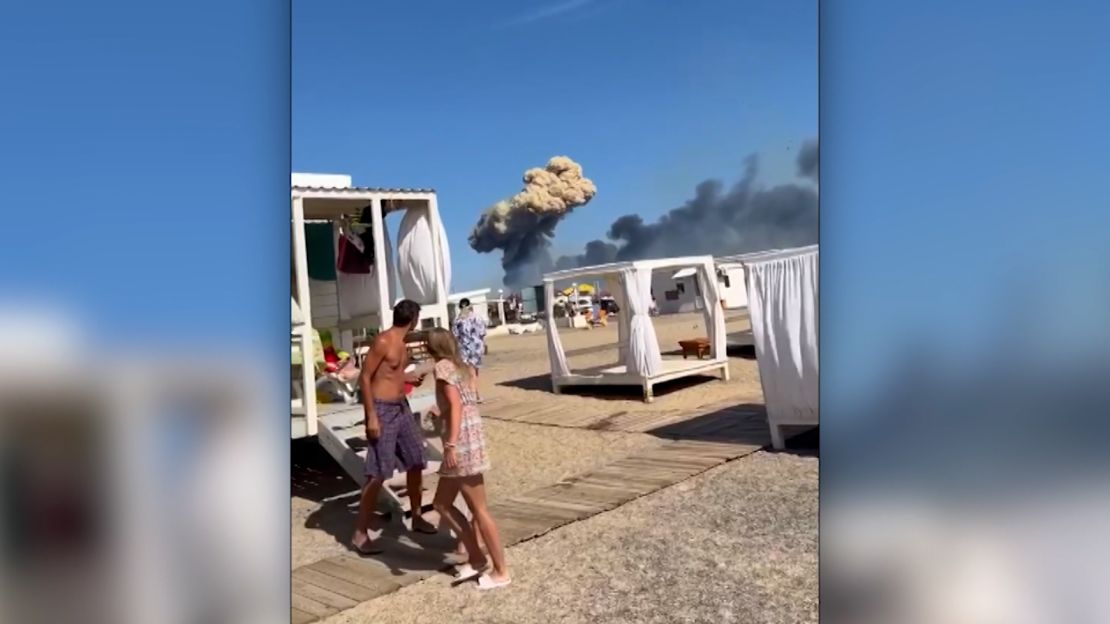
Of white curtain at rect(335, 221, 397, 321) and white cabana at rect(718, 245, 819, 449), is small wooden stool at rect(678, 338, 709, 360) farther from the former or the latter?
white curtain at rect(335, 221, 397, 321)

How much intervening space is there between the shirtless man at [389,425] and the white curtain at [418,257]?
6cm

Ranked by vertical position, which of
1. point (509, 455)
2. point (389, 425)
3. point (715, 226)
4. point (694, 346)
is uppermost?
point (715, 226)

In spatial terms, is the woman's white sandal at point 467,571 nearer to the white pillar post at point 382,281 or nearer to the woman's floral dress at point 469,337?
the woman's floral dress at point 469,337

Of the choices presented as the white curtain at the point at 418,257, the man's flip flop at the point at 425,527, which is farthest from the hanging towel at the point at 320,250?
the man's flip flop at the point at 425,527

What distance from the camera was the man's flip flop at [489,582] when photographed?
1.77 meters

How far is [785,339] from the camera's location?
2.80m

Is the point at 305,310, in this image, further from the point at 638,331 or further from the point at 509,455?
the point at 638,331

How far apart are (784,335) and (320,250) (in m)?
1.78

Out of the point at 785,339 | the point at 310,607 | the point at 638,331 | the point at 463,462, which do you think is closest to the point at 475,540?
the point at 463,462

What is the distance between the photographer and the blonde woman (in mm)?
1771
